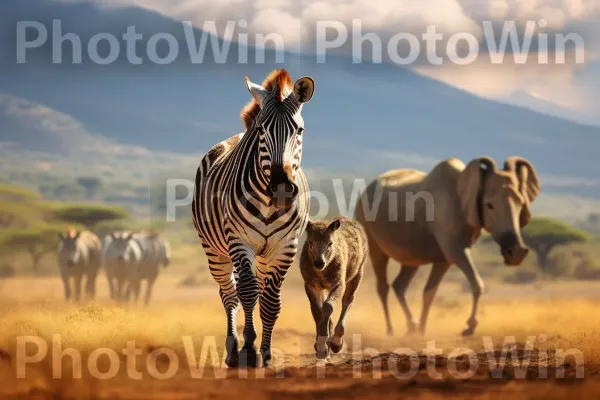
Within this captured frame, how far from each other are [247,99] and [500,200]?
129m

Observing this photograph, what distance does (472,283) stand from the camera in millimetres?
17625

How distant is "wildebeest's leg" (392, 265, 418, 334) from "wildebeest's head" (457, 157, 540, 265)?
1887mm

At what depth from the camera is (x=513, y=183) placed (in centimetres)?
1855

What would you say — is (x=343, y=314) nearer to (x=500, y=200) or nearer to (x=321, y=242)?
(x=321, y=242)

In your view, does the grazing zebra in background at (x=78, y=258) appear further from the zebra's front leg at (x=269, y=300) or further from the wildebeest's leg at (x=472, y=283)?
the zebra's front leg at (x=269, y=300)

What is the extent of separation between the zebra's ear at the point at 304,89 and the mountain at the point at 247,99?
118m

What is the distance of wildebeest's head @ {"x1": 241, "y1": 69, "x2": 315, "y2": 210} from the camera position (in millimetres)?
9422

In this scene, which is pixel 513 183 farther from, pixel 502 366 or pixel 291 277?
pixel 291 277

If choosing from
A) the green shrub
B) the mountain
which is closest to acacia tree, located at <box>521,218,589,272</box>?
the green shrub

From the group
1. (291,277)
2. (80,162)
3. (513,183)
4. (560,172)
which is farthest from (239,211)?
(80,162)

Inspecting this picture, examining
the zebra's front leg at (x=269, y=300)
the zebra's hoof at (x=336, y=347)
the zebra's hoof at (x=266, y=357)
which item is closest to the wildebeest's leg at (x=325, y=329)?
the zebra's hoof at (x=336, y=347)

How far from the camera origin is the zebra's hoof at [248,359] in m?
9.67

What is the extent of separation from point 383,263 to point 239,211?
11.1 m

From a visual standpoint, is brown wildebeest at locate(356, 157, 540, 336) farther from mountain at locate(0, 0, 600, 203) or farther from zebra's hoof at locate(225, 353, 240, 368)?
mountain at locate(0, 0, 600, 203)
